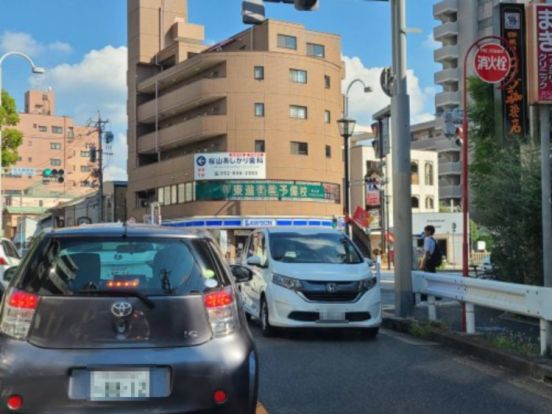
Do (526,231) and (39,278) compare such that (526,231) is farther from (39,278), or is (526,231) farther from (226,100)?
(226,100)

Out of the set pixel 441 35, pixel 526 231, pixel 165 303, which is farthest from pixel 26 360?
pixel 441 35

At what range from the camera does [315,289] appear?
9.66 metres

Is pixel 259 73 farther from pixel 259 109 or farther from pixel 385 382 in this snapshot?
pixel 385 382

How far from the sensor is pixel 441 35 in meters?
78.8

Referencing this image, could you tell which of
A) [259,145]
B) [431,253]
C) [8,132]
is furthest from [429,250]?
[259,145]

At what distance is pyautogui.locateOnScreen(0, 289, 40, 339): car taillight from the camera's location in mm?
3965

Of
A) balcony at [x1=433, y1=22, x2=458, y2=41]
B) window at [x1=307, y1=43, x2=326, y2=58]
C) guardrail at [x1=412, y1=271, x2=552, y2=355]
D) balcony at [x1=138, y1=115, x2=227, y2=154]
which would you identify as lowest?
guardrail at [x1=412, y1=271, x2=552, y2=355]

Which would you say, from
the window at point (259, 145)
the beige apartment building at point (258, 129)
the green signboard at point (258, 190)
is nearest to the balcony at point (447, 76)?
the beige apartment building at point (258, 129)

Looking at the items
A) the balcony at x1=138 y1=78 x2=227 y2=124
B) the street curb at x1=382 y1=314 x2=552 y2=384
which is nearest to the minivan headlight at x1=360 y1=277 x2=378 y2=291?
the street curb at x1=382 y1=314 x2=552 y2=384

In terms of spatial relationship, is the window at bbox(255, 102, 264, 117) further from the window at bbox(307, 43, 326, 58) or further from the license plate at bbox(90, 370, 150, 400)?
the license plate at bbox(90, 370, 150, 400)

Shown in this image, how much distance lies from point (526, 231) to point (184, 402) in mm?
8241

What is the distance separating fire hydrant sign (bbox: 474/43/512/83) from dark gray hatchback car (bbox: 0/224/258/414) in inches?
277

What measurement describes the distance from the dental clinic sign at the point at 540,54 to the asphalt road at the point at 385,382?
333 centimetres

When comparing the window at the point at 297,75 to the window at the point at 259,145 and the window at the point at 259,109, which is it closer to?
the window at the point at 259,109
